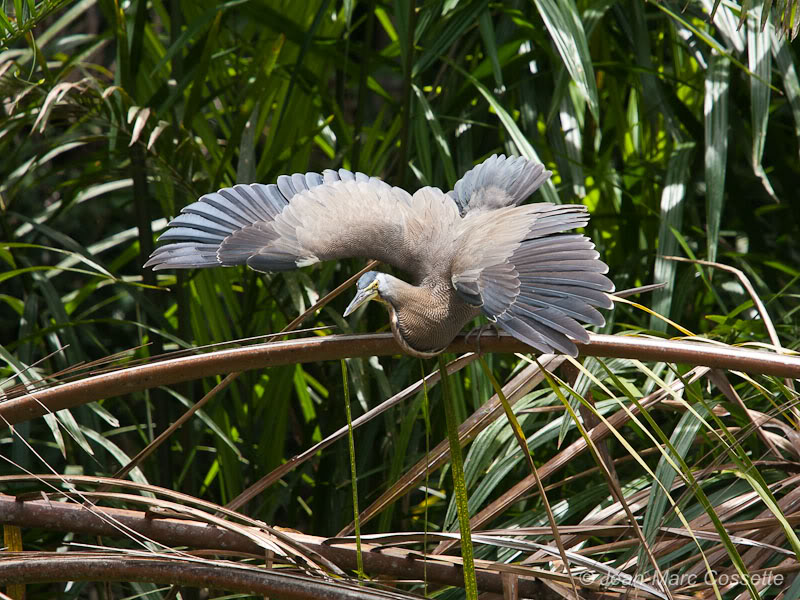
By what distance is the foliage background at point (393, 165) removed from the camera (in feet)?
3.51

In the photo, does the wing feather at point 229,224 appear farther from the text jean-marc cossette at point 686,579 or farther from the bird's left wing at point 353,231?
the text jean-marc cossette at point 686,579

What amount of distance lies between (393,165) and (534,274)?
652 mm

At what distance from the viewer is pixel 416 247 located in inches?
32.4

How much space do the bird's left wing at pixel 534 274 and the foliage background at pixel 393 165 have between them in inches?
8.9

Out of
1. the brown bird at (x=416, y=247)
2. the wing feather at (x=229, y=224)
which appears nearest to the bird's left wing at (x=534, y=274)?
the brown bird at (x=416, y=247)

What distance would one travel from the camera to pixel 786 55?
1.13 meters

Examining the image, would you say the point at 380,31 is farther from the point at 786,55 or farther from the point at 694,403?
the point at 694,403

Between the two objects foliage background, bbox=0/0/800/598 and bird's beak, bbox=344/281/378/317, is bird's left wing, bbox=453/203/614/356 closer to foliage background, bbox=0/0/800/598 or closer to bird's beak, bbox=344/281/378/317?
bird's beak, bbox=344/281/378/317

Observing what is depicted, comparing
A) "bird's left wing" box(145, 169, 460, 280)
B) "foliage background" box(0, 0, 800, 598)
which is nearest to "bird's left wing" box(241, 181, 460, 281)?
"bird's left wing" box(145, 169, 460, 280)

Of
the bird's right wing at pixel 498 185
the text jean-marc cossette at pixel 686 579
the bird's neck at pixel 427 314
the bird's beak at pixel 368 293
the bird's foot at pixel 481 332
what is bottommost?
the text jean-marc cossette at pixel 686 579

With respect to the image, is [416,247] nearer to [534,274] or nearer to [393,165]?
[534,274]

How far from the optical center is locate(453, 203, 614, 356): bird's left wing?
673 millimetres

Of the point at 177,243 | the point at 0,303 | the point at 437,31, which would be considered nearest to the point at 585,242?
the point at 177,243

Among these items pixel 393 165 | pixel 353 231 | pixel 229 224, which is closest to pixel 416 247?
pixel 353 231
